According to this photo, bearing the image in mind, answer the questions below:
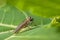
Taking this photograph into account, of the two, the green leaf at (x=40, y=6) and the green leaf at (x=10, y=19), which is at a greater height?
the green leaf at (x=10, y=19)

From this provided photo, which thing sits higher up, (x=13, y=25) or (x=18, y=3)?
(x=13, y=25)

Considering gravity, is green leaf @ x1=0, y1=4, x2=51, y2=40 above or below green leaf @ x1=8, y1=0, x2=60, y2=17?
above

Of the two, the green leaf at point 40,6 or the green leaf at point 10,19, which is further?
the green leaf at point 10,19

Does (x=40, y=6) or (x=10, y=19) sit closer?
(x=40, y=6)

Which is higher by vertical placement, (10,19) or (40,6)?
(10,19)

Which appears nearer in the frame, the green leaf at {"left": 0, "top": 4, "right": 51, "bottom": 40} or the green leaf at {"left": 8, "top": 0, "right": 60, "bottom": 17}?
the green leaf at {"left": 8, "top": 0, "right": 60, "bottom": 17}

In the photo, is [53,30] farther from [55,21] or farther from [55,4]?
[55,4]

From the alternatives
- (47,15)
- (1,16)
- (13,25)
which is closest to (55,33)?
(47,15)

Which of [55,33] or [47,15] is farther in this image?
[55,33]
